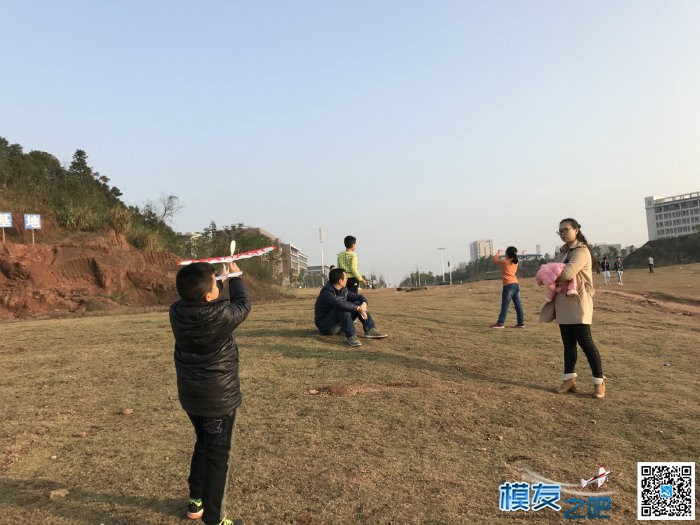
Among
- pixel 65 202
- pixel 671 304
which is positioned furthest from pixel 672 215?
pixel 65 202

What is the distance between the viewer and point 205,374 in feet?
9.64

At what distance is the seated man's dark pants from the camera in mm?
7590

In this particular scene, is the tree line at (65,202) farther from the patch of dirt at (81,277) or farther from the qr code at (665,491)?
the qr code at (665,491)

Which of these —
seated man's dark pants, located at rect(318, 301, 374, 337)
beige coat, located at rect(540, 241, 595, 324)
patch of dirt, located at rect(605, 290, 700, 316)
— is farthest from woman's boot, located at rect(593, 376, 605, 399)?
patch of dirt, located at rect(605, 290, 700, 316)

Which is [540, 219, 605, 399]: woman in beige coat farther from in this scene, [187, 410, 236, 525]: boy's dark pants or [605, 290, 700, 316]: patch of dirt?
[605, 290, 700, 316]: patch of dirt

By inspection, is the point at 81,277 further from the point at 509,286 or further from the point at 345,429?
the point at 345,429

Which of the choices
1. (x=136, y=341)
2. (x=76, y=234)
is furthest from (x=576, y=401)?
(x=76, y=234)

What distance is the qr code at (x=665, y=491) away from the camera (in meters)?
2.99

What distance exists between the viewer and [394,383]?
5633 mm

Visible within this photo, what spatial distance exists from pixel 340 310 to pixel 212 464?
4.78 metres

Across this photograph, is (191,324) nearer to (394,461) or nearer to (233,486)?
(233,486)

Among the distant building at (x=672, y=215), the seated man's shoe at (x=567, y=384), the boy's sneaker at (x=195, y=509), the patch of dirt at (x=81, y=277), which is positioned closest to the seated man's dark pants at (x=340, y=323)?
the seated man's shoe at (x=567, y=384)

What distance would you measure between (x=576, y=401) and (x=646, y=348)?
4.00 meters

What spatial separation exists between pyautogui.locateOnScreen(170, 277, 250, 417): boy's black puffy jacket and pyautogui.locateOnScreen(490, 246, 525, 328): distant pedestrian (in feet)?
25.9
